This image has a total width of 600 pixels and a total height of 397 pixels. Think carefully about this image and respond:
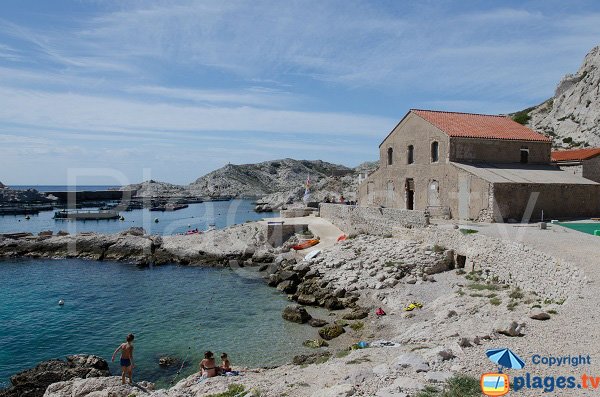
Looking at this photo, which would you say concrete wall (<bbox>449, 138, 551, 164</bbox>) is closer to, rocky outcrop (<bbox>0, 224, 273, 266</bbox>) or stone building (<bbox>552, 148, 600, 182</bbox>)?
stone building (<bbox>552, 148, 600, 182</bbox>)

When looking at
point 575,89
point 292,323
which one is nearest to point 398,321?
point 292,323

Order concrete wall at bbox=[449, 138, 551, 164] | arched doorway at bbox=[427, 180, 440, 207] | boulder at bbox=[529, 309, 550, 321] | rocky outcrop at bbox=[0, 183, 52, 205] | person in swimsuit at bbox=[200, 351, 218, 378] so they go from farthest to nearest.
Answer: rocky outcrop at bbox=[0, 183, 52, 205] → arched doorway at bbox=[427, 180, 440, 207] → concrete wall at bbox=[449, 138, 551, 164] → person in swimsuit at bbox=[200, 351, 218, 378] → boulder at bbox=[529, 309, 550, 321]

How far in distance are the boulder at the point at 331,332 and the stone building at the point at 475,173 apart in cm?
1387

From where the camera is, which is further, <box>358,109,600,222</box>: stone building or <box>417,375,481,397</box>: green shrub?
<box>358,109,600,222</box>: stone building

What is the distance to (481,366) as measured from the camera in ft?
31.3

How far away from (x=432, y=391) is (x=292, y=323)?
12.8 m

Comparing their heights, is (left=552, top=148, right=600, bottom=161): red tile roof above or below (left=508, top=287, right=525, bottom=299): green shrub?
above

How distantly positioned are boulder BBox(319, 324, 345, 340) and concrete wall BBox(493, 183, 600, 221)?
1424 centimetres

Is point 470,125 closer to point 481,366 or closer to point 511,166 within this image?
point 511,166

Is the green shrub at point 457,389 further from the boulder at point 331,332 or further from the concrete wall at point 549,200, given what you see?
the concrete wall at point 549,200

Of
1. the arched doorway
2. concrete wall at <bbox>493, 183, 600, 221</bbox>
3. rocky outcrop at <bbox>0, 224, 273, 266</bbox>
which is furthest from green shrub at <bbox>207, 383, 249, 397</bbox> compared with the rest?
rocky outcrop at <bbox>0, 224, 273, 266</bbox>

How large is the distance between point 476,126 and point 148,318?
27.2 metres

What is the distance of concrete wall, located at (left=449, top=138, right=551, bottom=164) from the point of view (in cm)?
3098

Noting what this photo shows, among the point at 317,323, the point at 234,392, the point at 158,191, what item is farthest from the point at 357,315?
the point at 158,191
